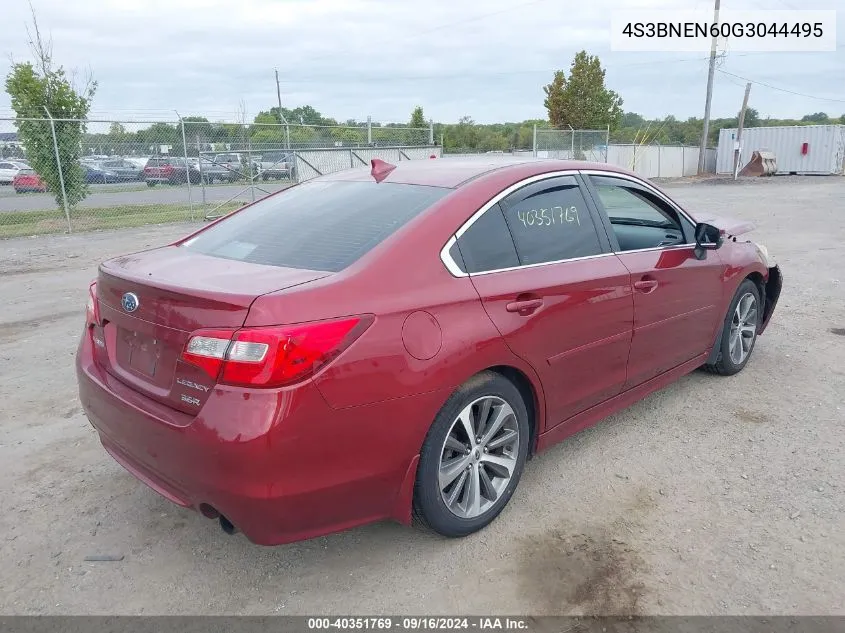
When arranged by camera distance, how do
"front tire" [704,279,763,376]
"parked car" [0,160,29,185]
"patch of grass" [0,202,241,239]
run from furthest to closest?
"parked car" [0,160,29,185], "patch of grass" [0,202,241,239], "front tire" [704,279,763,376]

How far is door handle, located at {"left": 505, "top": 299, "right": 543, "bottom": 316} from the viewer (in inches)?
117

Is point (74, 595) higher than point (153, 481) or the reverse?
the reverse

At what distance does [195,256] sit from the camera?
307 cm

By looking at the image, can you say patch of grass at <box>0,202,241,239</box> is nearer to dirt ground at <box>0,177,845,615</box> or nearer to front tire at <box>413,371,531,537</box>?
dirt ground at <box>0,177,845,615</box>

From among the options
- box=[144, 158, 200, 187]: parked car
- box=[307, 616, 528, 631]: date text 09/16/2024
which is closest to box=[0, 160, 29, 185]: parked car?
box=[144, 158, 200, 187]: parked car

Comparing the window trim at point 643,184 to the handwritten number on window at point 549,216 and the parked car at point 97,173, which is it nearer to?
the handwritten number on window at point 549,216

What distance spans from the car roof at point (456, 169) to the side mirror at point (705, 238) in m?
0.75

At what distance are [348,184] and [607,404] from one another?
1860 mm

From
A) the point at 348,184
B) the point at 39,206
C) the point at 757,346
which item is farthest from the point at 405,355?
the point at 39,206

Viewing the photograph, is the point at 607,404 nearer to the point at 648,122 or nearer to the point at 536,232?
the point at 536,232

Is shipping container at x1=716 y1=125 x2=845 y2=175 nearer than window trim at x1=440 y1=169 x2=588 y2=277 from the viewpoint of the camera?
No

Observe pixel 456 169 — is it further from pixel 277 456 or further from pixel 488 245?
pixel 277 456

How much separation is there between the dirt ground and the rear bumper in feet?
1.27

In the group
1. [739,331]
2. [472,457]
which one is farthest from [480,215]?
[739,331]
